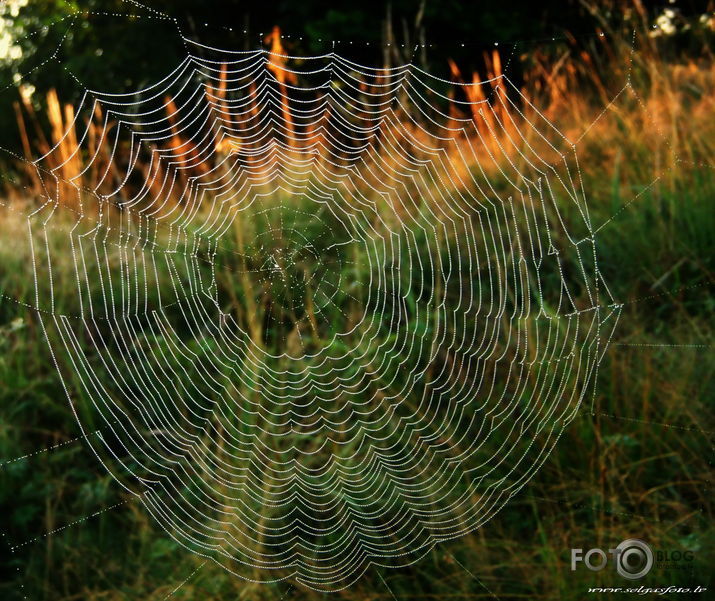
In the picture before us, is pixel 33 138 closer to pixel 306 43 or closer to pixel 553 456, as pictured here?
pixel 306 43

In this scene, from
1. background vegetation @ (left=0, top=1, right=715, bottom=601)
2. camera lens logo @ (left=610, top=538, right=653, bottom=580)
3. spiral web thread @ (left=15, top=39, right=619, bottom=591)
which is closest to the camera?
camera lens logo @ (left=610, top=538, right=653, bottom=580)

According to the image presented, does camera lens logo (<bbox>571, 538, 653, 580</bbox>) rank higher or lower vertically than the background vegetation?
lower

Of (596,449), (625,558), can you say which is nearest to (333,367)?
(596,449)

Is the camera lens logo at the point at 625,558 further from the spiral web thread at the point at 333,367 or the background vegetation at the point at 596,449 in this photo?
the spiral web thread at the point at 333,367

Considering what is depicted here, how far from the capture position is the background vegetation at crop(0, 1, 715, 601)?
2.80 metres

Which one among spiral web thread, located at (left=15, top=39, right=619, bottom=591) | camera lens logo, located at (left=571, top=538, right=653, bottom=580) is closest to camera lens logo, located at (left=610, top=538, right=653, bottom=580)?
camera lens logo, located at (left=571, top=538, right=653, bottom=580)

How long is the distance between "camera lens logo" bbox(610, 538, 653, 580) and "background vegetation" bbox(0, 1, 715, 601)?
0.04 meters

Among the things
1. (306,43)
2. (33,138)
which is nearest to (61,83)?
(33,138)

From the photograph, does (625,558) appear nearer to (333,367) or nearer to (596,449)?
(596,449)

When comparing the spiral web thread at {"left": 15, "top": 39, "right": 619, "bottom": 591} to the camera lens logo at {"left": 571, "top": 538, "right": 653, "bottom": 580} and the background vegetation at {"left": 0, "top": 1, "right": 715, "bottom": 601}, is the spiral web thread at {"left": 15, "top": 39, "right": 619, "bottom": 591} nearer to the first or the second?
the background vegetation at {"left": 0, "top": 1, "right": 715, "bottom": 601}

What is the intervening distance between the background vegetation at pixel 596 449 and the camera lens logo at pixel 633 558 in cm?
4

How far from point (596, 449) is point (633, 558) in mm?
473

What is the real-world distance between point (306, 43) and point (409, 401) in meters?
6.45

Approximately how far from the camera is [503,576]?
2793mm
